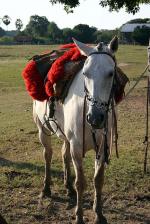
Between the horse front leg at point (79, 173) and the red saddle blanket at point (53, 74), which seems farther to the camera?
the red saddle blanket at point (53, 74)

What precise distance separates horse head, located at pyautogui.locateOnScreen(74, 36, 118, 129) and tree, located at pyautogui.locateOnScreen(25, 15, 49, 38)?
106299 mm

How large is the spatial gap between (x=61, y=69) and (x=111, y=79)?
120 cm

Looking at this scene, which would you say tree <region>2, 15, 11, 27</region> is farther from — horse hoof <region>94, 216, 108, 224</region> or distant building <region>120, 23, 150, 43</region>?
horse hoof <region>94, 216, 108, 224</region>

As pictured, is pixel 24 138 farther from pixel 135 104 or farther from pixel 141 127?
pixel 135 104

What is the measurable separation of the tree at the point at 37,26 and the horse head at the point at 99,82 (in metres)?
106

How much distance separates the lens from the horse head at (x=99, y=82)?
14.9 feet

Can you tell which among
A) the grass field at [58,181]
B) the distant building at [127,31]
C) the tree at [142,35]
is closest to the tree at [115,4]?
the grass field at [58,181]

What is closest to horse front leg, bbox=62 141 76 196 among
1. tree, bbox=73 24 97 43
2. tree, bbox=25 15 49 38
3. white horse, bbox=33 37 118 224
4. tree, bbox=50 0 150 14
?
white horse, bbox=33 37 118 224

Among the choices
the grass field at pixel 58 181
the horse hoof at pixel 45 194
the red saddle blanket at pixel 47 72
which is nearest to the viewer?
the red saddle blanket at pixel 47 72

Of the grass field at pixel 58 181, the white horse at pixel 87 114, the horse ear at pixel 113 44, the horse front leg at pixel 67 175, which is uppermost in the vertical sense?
the horse ear at pixel 113 44

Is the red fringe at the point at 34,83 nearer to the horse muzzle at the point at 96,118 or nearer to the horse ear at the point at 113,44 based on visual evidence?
the horse ear at the point at 113,44

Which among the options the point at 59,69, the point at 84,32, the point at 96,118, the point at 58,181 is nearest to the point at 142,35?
A: the point at 84,32

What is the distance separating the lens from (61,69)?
5.79 meters

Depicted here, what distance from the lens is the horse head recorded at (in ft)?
14.9
